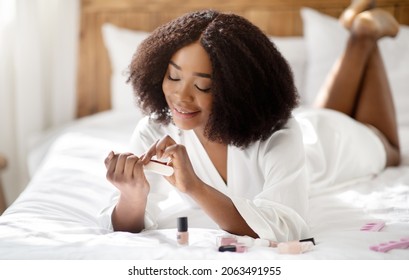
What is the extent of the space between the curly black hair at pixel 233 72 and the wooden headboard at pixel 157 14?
1.52m

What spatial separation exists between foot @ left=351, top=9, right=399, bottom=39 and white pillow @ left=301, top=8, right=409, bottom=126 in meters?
0.48

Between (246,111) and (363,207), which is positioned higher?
(246,111)

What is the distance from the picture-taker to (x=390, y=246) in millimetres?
1250

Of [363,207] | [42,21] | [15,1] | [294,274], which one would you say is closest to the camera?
[294,274]

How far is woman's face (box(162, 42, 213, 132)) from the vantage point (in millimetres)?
1301

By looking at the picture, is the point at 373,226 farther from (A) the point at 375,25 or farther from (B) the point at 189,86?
(A) the point at 375,25

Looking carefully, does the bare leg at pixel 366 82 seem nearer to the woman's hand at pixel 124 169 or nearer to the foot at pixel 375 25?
the foot at pixel 375 25

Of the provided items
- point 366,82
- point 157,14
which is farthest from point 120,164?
point 157,14

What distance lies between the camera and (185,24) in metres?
1.33

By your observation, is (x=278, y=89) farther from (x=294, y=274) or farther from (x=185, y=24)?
(x=294, y=274)

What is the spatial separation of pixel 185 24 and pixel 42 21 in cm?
163

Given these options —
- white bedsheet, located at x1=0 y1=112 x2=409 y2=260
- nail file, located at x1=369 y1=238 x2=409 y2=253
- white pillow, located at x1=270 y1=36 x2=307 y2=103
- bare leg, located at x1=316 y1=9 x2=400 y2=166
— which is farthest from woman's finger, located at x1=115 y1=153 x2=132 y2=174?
white pillow, located at x1=270 y1=36 x2=307 y2=103

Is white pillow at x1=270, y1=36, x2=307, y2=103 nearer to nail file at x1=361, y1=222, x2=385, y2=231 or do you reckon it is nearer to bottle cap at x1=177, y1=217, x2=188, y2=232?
nail file at x1=361, y1=222, x2=385, y2=231

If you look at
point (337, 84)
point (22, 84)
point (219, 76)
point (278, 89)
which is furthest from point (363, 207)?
point (22, 84)
